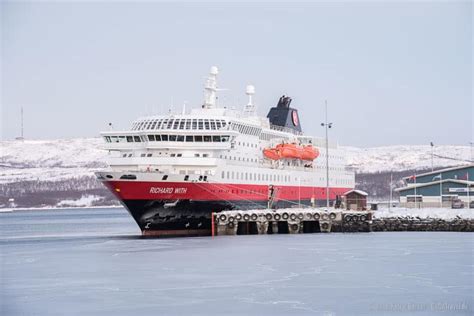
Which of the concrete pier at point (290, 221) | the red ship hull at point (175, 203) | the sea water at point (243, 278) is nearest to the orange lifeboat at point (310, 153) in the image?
the concrete pier at point (290, 221)

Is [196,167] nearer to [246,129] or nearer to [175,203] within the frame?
[175,203]

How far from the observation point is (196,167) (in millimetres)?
54469

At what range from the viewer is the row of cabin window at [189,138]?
2149 inches

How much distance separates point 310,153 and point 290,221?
53.8ft

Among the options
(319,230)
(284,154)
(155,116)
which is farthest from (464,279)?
(284,154)

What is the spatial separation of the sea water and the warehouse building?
22.0 meters

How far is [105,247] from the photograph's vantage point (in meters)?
48.0

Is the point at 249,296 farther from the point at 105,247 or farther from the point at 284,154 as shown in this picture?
the point at 284,154

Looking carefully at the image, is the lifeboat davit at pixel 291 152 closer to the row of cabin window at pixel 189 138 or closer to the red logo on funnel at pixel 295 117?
the red logo on funnel at pixel 295 117

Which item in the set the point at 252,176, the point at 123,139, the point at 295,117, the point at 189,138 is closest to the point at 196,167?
the point at 189,138

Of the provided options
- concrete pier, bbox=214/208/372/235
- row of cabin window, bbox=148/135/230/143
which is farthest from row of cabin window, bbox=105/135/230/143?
concrete pier, bbox=214/208/372/235

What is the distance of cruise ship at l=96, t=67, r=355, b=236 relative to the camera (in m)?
51.5

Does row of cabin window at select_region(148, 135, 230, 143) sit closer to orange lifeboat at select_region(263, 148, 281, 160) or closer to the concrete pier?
the concrete pier

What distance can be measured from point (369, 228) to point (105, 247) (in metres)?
Answer: 17.8
